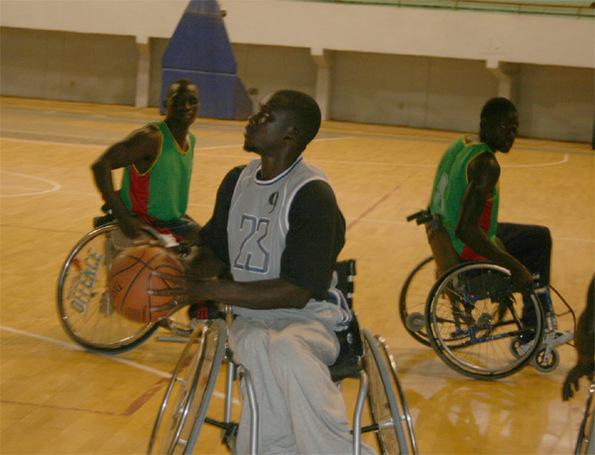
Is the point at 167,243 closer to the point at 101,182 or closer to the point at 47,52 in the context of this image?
the point at 101,182

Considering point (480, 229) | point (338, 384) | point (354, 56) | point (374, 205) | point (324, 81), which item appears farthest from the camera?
point (354, 56)

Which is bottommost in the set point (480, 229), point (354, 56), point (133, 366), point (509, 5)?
point (133, 366)

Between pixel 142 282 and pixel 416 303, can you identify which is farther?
pixel 416 303

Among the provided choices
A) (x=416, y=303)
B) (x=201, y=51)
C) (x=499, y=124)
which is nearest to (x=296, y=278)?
(x=499, y=124)

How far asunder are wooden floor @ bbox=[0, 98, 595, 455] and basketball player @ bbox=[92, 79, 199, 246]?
65 centimetres

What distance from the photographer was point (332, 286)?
2.83 meters

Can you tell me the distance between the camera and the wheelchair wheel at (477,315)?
3959 millimetres

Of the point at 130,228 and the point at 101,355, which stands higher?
the point at 130,228

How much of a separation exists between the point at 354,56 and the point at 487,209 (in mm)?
16338

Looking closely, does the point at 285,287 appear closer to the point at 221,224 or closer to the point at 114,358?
the point at 221,224

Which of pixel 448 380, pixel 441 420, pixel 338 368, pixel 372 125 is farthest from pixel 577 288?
pixel 372 125

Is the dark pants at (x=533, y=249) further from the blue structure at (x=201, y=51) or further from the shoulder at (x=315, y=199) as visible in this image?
the blue structure at (x=201, y=51)

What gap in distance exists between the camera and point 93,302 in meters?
4.25

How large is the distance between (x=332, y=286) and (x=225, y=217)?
41 centimetres
